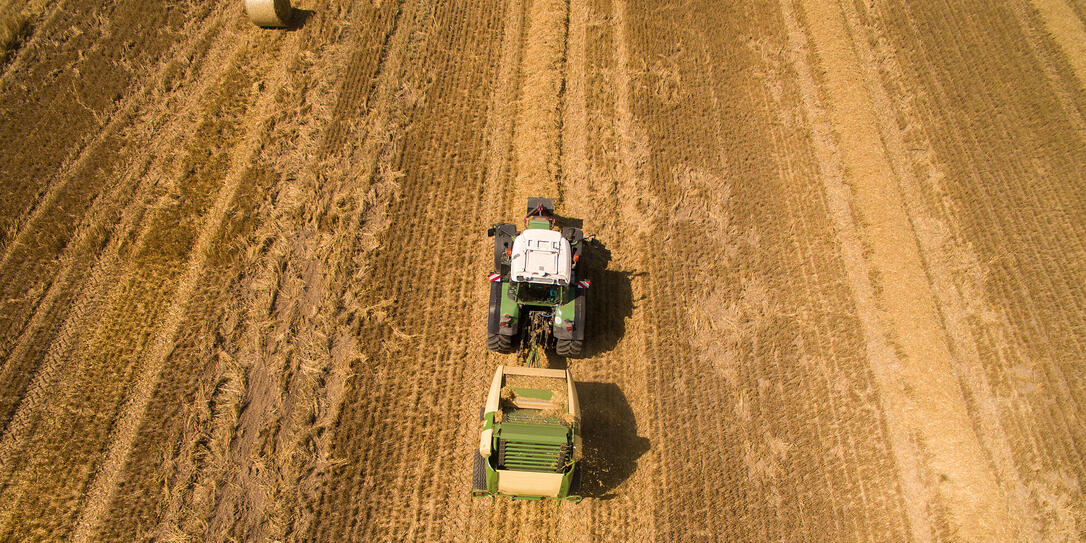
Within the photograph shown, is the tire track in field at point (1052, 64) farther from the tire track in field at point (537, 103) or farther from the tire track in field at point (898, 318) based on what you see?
the tire track in field at point (537, 103)

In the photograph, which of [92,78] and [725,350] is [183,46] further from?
[725,350]

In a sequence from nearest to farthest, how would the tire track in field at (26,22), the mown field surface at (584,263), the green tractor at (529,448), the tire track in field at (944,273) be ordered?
1. the green tractor at (529,448)
2. the mown field surface at (584,263)
3. the tire track in field at (944,273)
4. the tire track in field at (26,22)

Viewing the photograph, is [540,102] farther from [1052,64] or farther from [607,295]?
[1052,64]

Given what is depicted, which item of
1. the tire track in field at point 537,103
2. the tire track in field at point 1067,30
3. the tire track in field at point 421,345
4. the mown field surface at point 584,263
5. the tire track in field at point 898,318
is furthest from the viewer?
the tire track in field at point 1067,30

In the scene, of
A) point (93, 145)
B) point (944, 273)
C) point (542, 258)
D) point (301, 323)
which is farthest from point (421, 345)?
point (944, 273)

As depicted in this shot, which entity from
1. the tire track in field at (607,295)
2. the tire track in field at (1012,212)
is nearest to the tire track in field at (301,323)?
the tire track in field at (607,295)

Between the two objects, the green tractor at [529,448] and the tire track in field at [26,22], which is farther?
the tire track in field at [26,22]

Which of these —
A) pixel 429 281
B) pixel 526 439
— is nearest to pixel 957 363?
pixel 526 439

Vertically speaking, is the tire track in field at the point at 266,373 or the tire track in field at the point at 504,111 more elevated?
the tire track in field at the point at 504,111

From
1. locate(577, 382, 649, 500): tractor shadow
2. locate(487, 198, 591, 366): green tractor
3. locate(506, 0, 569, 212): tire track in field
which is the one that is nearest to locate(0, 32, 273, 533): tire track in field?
locate(487, 198, 591, 366): green tractor

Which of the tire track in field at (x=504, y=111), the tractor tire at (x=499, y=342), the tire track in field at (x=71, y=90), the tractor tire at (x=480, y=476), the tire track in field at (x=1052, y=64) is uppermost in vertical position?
the tire track in field at (x=71, y=90)
